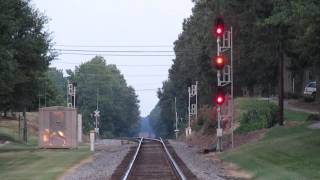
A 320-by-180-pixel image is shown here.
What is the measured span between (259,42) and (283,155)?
61.9ft

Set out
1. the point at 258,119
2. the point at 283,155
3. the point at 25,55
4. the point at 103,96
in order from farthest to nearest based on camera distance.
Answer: the point at 103,96
the point at 258,119
the point at 25,55
the point at 283,155

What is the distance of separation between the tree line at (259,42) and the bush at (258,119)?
3829mm

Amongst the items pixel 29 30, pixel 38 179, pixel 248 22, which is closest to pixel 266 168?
pixel 38 179

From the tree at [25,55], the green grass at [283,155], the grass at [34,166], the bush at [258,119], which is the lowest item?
the grass at [34,166]

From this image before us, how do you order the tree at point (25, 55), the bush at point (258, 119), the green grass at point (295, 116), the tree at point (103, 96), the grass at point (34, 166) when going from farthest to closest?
the tree at point (103, 96)
the green grass at point (295, 116)
the bush at point (258, 119)
the tree at point (25, 55)
the grass at point (34, 166)

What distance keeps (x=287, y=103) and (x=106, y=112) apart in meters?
113

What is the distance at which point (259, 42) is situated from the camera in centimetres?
4978

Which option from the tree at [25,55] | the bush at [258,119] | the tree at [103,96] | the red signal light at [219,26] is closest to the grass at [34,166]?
the tree at [25,55]

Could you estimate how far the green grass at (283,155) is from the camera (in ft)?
84.4

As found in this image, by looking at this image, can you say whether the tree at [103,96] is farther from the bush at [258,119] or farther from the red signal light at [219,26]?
the red signal light at [219,26]

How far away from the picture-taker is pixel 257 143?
40000 millimetres

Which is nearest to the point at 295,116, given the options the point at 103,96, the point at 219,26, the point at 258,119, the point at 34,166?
the point at 258,119

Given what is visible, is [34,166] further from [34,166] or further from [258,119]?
[258,119]

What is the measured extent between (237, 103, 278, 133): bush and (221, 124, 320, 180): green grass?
607 cm
